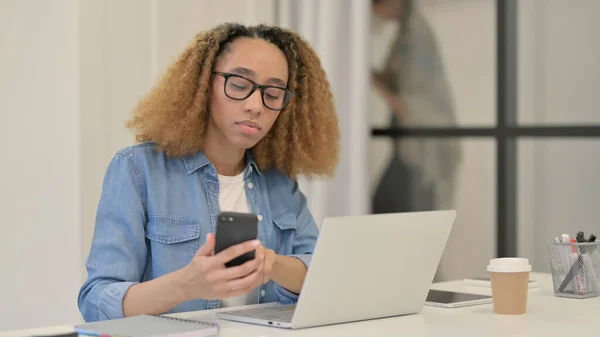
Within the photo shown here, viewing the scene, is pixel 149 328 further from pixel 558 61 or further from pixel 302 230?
pixel 558 61

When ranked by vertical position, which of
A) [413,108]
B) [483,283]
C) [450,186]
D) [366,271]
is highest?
[413,108]

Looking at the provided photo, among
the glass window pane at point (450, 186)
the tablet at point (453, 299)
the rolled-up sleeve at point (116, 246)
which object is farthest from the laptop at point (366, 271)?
the glass window pane at point (450, 186)

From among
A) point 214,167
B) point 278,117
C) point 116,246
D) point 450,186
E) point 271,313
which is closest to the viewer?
point 271,313

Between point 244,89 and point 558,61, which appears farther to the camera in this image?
point 558,61

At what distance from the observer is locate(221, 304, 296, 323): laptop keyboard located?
1518mm

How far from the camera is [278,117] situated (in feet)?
7.17

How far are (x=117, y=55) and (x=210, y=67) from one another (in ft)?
3.37

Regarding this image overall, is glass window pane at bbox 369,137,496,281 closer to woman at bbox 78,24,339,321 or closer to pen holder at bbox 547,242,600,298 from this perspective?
woman at bbox 78,24,339,321

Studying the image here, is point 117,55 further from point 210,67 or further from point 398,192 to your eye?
point 398,192

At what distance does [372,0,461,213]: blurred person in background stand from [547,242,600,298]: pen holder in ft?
4.75

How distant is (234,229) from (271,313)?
0.30m

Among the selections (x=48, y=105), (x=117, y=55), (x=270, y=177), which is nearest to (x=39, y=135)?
(x=48, y=105)

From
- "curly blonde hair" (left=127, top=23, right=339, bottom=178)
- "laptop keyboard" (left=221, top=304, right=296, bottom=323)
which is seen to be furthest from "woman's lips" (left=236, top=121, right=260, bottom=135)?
"laptop keyboard" (left=221, top=304, right=296, bottom=323)

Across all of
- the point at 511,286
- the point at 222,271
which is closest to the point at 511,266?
the point at 511,286
